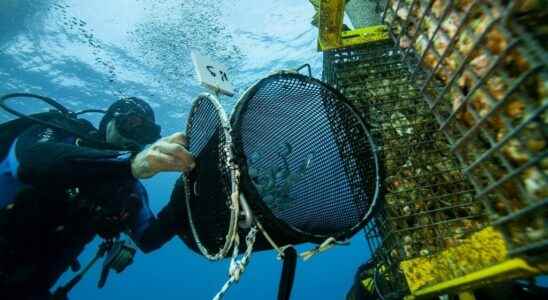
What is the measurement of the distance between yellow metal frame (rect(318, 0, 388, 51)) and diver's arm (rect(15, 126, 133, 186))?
6.06 ft

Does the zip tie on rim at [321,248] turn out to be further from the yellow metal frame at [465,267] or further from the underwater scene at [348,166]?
the yellow metal frame at [465,267]

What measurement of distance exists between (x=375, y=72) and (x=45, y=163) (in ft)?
9.40

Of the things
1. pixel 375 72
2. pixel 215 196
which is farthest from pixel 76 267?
pixel 375 72

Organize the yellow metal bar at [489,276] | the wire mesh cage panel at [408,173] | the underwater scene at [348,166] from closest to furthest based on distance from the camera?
1. the underwater scene at [348,166]
2. the yellow metal bar at [489,276]
3. the wire mesh cage panel at [408,173]

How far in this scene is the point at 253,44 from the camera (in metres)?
22.6

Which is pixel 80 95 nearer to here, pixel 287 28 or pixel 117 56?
pixel 117 56

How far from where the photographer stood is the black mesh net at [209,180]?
1.37 meters

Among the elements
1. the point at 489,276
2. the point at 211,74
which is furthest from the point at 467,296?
the point at 211,74

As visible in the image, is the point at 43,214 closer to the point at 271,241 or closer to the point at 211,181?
the point at 211,181

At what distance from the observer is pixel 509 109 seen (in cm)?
95

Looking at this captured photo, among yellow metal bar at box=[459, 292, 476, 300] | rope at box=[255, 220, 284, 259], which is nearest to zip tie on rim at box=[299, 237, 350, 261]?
rope at box=[255, 220, 284, 259]

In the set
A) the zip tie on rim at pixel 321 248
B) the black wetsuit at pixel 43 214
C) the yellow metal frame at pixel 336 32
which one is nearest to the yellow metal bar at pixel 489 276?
the zip tie on rim at pixel 321 248

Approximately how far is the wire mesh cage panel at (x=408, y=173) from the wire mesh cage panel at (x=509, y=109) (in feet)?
3.34

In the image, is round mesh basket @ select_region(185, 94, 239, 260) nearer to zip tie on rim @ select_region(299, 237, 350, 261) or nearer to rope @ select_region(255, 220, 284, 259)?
rope @ select_region(255, 220, 284, 259)
